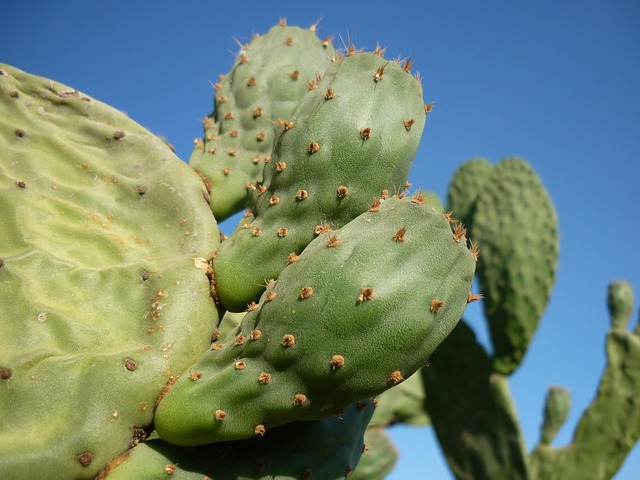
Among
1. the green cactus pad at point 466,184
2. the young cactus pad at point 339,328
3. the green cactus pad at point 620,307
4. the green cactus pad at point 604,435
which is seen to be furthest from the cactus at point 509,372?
the young cactus pad at point 339,328

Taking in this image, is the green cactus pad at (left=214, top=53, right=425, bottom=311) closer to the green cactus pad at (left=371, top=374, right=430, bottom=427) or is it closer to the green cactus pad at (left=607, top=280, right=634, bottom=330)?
the green cactus pad at (left=371, top=374, right=430, bottom=427)

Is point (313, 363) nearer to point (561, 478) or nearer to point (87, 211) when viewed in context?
point (87, 211)

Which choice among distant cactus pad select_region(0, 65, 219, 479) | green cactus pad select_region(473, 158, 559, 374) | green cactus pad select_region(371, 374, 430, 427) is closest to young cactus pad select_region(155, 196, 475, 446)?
distant cactus pad select_region(0, 65, 219, 479)

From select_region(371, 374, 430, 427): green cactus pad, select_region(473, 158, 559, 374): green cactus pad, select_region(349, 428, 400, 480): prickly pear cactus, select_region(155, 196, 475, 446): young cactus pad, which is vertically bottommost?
select_region(155, 196, 475, 446): young cactus pad

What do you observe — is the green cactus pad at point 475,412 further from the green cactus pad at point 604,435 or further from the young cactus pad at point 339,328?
the young cactus pad at point 339,328

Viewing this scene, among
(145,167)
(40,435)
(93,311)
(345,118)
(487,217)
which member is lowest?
(40,435)

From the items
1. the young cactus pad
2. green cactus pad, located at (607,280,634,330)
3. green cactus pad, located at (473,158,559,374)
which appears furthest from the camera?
green cactus pad, located at (607,280,634,330)

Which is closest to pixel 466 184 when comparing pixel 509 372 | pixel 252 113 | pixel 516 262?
pixel 516 262

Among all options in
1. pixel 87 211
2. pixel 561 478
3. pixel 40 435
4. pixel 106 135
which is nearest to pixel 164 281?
pixel 87 211
